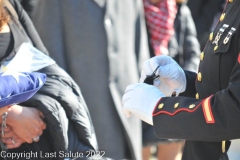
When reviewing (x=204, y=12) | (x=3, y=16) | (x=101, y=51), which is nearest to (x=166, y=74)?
(x=3, y=16)

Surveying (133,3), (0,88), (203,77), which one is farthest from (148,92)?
(133,3)

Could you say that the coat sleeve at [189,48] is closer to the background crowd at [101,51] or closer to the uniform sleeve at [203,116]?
the background crowd at [101,51]

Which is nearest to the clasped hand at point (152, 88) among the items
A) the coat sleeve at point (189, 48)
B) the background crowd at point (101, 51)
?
the background crowd at point (101, 51)

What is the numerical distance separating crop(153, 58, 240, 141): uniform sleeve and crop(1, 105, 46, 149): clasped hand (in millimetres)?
691

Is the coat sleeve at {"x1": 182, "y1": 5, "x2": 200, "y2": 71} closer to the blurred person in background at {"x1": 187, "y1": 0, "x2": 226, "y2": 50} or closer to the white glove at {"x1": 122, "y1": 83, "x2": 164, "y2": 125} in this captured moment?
the blurred person in background at {"x1": 187, "y1": 0, "x2": 226, "y2": 50}

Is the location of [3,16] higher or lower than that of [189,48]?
higher

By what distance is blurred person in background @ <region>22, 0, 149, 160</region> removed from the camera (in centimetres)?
283

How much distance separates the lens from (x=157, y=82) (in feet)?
6.74

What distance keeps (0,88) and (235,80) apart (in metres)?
0.84

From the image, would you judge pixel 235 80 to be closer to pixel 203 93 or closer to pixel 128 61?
pixel 203 93

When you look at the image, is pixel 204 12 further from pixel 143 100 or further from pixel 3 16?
pixel 143 100

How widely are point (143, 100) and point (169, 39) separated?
5.69 feet

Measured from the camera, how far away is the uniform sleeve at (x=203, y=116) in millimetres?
1585

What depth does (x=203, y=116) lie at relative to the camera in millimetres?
1631
